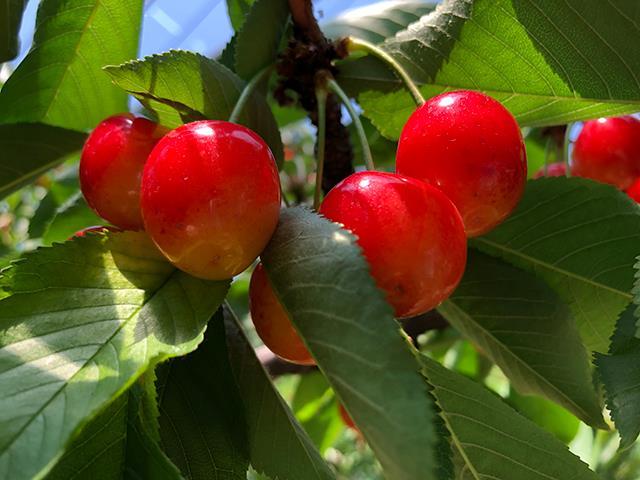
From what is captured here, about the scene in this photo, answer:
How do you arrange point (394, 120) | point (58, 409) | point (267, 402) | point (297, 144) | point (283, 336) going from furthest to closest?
point (297, 144), point (394, 120), point (267, 402), point (283, 336), point (58, 409)

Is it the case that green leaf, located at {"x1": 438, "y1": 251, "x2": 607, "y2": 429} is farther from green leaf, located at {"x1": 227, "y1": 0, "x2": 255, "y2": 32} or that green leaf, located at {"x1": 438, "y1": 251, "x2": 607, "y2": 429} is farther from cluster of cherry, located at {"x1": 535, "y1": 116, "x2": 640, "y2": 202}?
green leaf, located at {"x1": 227, "y1": 0, "x2": 255, "y2": 32}

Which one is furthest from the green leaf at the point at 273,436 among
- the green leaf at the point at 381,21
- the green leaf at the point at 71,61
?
the green leaf at the point at 381,21

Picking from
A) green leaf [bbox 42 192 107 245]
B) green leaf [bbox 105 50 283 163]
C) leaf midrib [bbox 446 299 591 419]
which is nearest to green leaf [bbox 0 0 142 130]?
green leaf [bbox 42 192 107 245]

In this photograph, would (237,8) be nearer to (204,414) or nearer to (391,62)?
(391,62)

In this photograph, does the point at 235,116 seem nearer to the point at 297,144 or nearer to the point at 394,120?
the point at 394,120

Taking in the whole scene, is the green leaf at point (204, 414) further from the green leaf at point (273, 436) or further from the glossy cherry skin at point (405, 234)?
the glossy cherry skin at point (405, 234)

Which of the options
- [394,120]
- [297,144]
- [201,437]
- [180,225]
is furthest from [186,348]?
[297,144]
